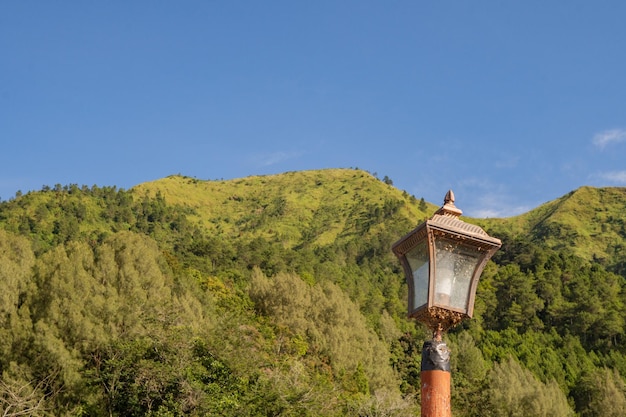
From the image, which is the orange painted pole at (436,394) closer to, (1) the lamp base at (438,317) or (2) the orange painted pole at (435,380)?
(2) the orange painted pole at (435,380)

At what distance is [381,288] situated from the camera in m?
71.9

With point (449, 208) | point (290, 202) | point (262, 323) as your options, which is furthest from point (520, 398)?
point (290, 202)

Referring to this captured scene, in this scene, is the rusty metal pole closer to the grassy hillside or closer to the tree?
the tree

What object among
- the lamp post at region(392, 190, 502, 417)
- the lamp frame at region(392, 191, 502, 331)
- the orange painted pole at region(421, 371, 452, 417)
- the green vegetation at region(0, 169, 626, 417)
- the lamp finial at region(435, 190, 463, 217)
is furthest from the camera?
the green vegetation at region(0, 169, 626, 417)

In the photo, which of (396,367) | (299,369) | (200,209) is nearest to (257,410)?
(299,369)

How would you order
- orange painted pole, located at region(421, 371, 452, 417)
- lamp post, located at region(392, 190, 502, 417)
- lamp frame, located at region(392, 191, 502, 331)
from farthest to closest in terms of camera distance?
lamp frame, located at region(392, 191, 502, 331) < lamp post, located at region(392, 190, 502, 417) < orange painted pole, located at region(421, 371, 452, 417)

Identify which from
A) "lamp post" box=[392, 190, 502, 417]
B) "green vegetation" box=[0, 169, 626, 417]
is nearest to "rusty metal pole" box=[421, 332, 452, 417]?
"lamp post" box=[392, 190, 502, 417]

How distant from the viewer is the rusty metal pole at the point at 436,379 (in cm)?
453

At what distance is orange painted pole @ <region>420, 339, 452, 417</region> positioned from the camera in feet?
14.9

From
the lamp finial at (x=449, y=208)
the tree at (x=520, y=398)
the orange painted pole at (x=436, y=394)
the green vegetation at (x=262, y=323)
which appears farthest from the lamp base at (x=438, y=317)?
the tree at (x=520, y=398)

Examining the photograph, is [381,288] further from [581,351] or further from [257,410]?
[257,410]

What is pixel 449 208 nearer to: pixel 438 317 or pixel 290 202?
pixel 438 317

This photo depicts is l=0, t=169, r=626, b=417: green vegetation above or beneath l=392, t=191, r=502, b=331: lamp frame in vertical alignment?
above

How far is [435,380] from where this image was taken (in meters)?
4.63
